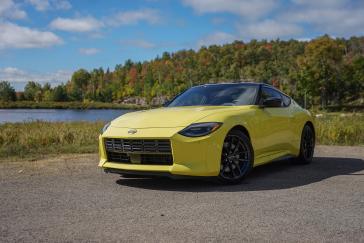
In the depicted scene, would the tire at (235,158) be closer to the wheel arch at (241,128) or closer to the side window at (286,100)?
the wheel arch at (241,128)

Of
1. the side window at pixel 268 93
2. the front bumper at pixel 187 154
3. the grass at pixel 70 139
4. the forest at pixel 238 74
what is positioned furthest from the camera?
the forest at pixel 238 74

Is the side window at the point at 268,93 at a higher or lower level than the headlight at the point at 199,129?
higher

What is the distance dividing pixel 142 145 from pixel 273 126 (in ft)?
7.71

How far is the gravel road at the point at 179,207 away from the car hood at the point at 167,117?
0.80 m

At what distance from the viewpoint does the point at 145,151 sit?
18.5 ft

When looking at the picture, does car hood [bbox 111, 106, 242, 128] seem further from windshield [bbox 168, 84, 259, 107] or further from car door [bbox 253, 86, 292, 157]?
car door [bbox 253, 86, 292, 157]

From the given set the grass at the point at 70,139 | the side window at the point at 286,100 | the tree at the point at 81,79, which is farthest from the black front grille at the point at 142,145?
the tree at the point at 81,79

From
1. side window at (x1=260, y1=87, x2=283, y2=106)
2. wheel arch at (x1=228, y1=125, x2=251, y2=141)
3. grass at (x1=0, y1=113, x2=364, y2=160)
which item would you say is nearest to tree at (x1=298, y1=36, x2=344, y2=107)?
grass at (x1=0, y1=113, x2=364, y2=160)

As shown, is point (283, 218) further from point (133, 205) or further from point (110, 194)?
point (110, 194)

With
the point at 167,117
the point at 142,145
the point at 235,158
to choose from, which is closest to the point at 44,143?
the point at 167,117

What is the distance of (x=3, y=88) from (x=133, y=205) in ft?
330

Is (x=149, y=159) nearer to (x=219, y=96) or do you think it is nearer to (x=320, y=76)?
(x=219, y=96)

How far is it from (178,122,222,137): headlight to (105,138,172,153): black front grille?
0.26m

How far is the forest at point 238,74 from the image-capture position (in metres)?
83.4
